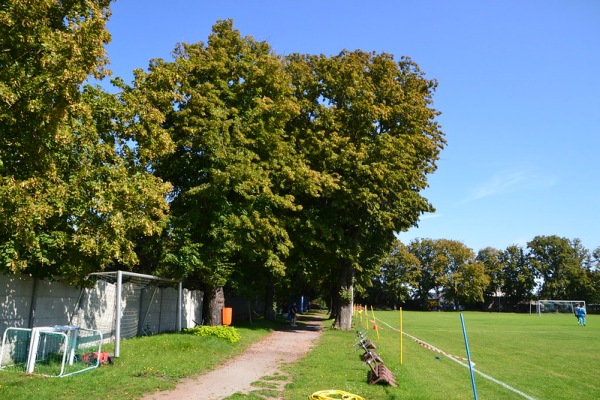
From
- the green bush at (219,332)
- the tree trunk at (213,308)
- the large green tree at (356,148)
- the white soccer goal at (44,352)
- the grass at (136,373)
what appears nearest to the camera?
the grass at (136,373)

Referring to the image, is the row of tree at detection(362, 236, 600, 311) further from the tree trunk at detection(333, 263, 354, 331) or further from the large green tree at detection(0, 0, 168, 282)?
the large green tree at detection(0, 0, 168, 282)

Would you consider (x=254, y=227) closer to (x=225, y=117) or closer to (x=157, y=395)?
(x=225, y=117)

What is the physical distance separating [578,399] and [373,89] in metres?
20.3

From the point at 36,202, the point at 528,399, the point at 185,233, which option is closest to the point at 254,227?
the point at 185,233

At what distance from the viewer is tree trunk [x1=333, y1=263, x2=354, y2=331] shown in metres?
28.8

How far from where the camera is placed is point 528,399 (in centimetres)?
1045

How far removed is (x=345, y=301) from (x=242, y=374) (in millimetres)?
16659

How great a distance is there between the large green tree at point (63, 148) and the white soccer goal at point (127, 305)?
68.3 inches

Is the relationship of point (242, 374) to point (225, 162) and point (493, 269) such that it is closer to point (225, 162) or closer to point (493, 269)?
point (225, 162)

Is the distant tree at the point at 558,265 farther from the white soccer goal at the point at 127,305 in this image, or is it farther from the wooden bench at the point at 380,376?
the wooden bench at the point at 380,376

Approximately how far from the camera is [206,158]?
2222 centimetres

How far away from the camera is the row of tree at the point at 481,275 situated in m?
99.4

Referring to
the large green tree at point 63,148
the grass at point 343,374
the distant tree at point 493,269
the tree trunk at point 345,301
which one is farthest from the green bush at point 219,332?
the distant tree at point 493,269

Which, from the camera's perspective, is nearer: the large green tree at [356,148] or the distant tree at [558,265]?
the large green tree at [356,148]
